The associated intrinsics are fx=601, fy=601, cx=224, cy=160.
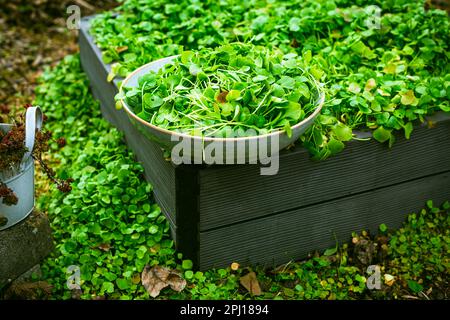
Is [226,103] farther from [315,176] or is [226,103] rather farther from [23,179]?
[23,179]

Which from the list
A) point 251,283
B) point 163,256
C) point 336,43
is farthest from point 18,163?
point 336,43

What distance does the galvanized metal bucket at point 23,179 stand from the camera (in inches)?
88.8

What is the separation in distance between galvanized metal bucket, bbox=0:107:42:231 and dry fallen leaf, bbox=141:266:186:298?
56 cm

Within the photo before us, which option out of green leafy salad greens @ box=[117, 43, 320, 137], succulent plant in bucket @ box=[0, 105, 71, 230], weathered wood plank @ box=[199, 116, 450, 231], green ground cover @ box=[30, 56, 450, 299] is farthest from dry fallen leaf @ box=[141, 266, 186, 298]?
green leafy salad greens @ box=[117, 43, 320, 137]

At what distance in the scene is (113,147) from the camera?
126 inches

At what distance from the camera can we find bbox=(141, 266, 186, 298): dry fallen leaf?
Result: 2514 mm

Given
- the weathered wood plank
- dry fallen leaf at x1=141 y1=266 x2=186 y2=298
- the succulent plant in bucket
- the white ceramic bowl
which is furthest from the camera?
dry fallen leaf at x1=141 y1=266 x2=186 y2=298

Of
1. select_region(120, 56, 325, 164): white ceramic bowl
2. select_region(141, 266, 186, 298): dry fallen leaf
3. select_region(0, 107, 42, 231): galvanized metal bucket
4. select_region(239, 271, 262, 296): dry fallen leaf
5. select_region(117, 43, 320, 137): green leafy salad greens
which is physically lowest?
select_region(239, 271, 262, 296): dry fallen leaf

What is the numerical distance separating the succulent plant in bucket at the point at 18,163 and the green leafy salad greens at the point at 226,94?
37 cm

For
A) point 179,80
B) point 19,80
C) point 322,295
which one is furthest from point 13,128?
point 19,80

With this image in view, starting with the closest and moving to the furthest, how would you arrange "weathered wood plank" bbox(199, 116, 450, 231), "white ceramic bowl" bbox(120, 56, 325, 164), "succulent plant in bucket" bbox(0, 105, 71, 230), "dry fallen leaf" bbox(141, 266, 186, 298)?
"white ceramic bowl" bbox(120, 56, 325, 164)
"succulent plant in bucket" bbox(0, 105, 71, 230)
"weathered wood plank" bbox(199, 116, 450, 231)
"dry fallen leaf" bbox(141, 266, 186, 298)

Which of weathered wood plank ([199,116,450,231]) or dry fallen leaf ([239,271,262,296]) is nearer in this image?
weathered wood plank ([199,116,450,231])

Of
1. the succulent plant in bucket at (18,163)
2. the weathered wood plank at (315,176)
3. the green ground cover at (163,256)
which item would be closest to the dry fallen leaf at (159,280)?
the green ground cover at (163,256)

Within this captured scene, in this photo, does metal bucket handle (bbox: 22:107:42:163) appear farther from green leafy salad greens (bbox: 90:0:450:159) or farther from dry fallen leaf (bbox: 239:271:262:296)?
dry fallen leaf (bbox: 239:271:262:296)
